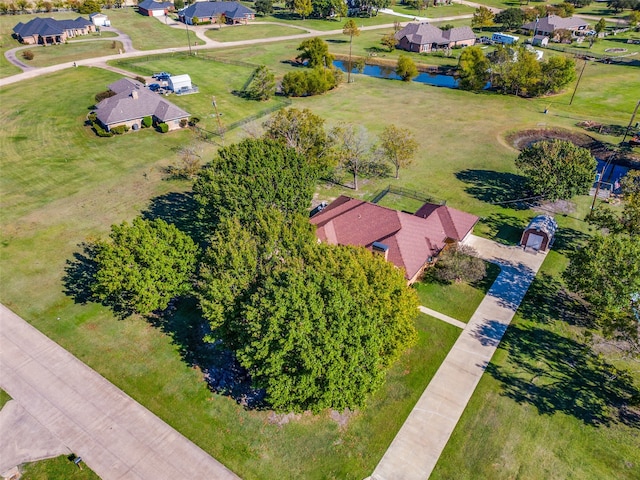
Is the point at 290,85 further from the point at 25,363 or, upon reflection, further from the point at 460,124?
the point at 25,363

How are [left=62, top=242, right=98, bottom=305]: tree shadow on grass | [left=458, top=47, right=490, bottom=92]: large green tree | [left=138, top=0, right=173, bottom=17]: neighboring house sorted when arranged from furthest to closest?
[left=138, top=0, right=173, bottom=17]: neighboring house < [left=458, top=47, right=490, bottom=92]: large green tree < [left=62, top=242, right=98, bottom=305]: tree shadow on grass

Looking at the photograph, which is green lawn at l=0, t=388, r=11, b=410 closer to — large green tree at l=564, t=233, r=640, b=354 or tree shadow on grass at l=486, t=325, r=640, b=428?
tree shadow on grass at l=486, t=325, r=640, b=428

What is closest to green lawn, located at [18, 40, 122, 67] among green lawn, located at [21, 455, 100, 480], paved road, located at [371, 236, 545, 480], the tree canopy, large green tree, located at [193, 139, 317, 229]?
large green tree, located at [193, 139, 317, 229]

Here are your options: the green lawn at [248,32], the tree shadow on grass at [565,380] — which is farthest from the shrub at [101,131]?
the green lawn at [248,32]

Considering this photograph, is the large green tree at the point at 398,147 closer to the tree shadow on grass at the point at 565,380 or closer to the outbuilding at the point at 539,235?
the outbuilding at the point at 539,235

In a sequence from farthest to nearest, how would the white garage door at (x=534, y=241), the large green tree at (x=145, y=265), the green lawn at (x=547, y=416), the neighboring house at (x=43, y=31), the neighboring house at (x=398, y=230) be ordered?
1. the neighboring house at (x=43, y=31)
2. the white garage door at (x=534, y=241)
3. the neighboring house at (x=398, y=230)
4. the large green tree at (x=145, y=265)
5. the green lawn at (x=547, y=416)

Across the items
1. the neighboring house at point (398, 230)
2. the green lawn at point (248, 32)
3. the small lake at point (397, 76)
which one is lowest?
the small lake at point (397, 76)
